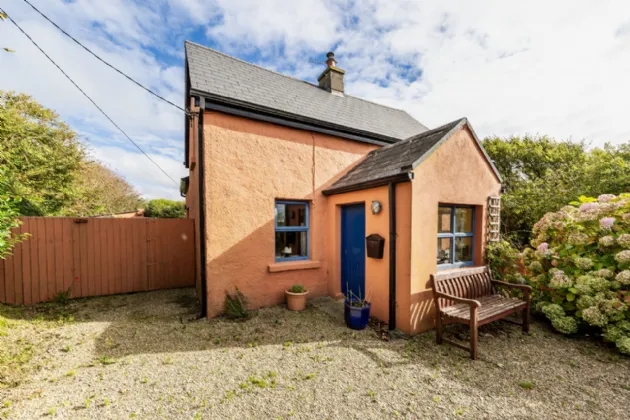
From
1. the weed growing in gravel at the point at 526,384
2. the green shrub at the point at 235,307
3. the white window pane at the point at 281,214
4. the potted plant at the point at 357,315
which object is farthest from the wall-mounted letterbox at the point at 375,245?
the green shrub at the point at 235,307

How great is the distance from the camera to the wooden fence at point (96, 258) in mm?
6129

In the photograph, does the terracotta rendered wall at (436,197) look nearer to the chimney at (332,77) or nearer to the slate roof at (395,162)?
the slate roof at (395,162)

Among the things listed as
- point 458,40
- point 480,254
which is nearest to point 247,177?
point 458,40

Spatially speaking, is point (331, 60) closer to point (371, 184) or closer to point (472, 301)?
point (371, 184)

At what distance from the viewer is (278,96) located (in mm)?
6758

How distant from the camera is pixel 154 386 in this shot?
3154 mm

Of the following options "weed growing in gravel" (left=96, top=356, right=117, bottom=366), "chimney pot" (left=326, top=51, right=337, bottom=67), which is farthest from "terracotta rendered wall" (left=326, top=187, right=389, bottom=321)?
"chimney pot" (left=326, top=51, right=337, bottom=67)

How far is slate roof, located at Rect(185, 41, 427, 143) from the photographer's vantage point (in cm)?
571

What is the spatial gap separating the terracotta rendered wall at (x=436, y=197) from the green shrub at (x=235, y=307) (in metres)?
3.37

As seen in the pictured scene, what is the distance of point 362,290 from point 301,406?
332 cm

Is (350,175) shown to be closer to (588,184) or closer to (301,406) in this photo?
(301,406)

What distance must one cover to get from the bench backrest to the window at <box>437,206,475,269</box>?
0.35 m

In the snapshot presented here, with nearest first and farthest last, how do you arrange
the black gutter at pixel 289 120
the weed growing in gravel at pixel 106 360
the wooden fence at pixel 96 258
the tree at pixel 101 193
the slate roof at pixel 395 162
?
1. the weed growing in gravel at pixel 106 360
2. the slate roof at pixel 395 162
3. the black gutter at pixel 289 120
4. the wooden fence at pixel 96 258
5. the tree at pixel 101 193

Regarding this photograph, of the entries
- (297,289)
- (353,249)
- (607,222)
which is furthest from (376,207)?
(607,222)
